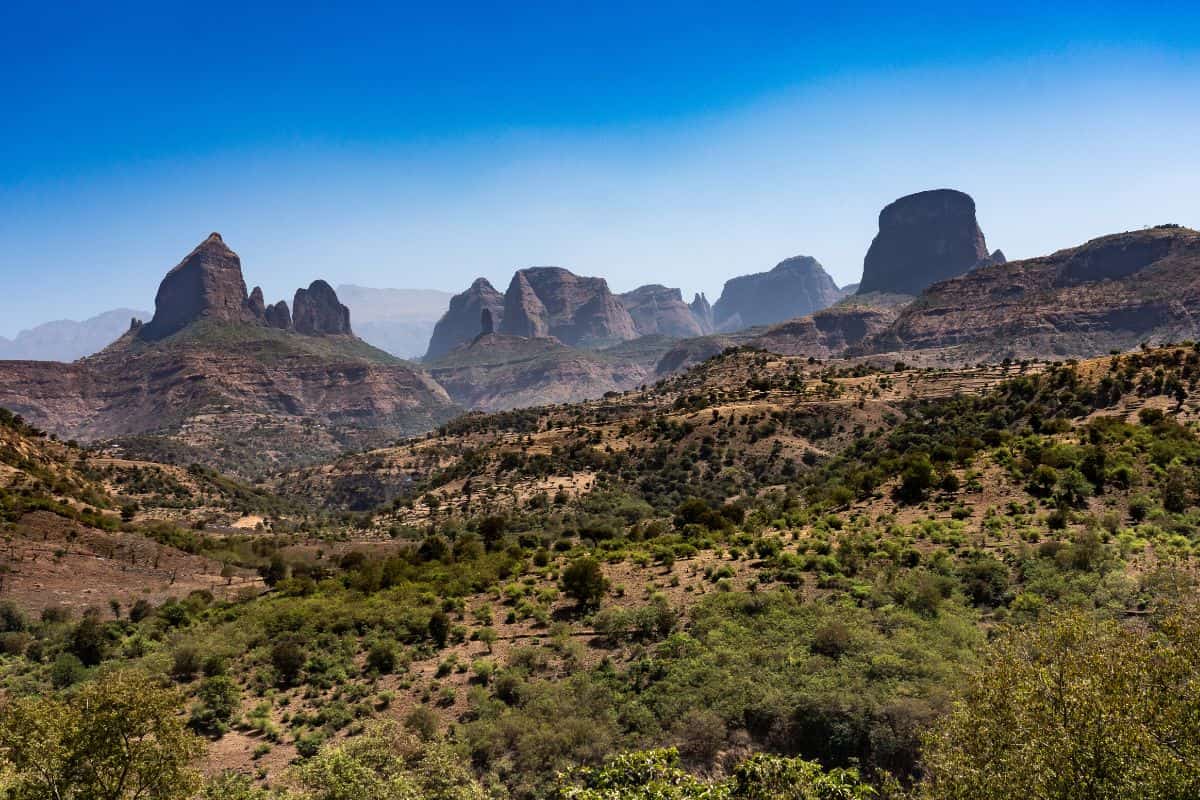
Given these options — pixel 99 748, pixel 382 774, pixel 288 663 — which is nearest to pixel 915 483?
pixel 382 774

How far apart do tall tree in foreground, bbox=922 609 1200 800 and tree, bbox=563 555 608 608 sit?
63.2 feet

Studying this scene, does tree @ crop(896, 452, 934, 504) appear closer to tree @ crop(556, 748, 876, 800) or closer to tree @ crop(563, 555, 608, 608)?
tree @ crop(563, 555, 608, 608)

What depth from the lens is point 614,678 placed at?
2256cm

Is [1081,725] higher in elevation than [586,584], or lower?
higher

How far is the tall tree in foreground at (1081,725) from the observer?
9.95 metres

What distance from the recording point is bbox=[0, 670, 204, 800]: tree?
543 inches

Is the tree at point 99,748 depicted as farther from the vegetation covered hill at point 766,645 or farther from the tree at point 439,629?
the tree at point 439,629

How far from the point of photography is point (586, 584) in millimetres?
30703

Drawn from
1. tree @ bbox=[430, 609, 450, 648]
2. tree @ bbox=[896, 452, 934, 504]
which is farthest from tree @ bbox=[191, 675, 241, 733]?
tree @ bbox=[896, 452, 934, 504]

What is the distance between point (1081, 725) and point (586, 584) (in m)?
22.4

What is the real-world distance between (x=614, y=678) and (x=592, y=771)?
319 inches

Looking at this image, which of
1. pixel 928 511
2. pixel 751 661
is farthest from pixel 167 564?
pixel 928 511

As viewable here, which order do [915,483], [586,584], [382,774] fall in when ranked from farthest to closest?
[915,483], [586,584], [382,774]

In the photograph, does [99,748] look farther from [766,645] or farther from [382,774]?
[766,645]
